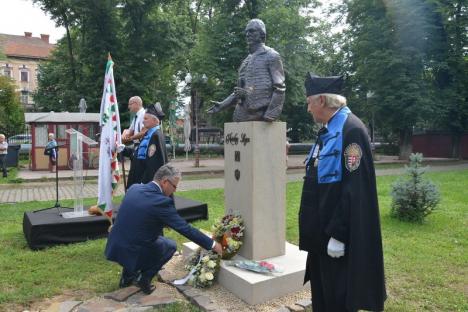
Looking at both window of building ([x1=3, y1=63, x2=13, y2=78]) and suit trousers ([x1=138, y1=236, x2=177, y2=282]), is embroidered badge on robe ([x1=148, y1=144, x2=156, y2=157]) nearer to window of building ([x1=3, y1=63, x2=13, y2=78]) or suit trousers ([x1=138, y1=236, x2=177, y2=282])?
suit trousers ([x1=138, y1=236, x2=177, y2=282])

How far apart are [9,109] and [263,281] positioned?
30.4 metres

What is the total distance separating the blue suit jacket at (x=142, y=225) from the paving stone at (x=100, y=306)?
0.38m

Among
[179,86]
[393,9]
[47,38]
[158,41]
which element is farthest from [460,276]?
[47,38]

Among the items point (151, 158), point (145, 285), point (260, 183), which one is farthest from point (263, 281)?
point (151, 158)

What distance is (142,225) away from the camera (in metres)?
4.15

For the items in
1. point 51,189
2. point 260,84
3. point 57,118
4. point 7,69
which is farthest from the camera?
point 7,69

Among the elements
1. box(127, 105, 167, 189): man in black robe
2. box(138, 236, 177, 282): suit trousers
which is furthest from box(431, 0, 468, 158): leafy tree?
box(138, 236, 177, 282): suit trousers

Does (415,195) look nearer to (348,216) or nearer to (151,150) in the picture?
(151,150)

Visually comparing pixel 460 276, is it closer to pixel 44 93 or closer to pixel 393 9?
pixel 393 9

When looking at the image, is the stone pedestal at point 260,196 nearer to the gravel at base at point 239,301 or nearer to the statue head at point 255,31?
the gravel at base at point 239,301

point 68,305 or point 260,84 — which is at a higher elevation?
point 260,84

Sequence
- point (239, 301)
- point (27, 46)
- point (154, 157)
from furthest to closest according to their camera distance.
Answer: point (27, 46) < point (154, 157) < point (239, 301)

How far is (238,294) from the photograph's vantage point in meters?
4.45

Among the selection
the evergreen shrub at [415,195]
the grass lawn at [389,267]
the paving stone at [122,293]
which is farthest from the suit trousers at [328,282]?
the evergreen shrub at [415,195]
